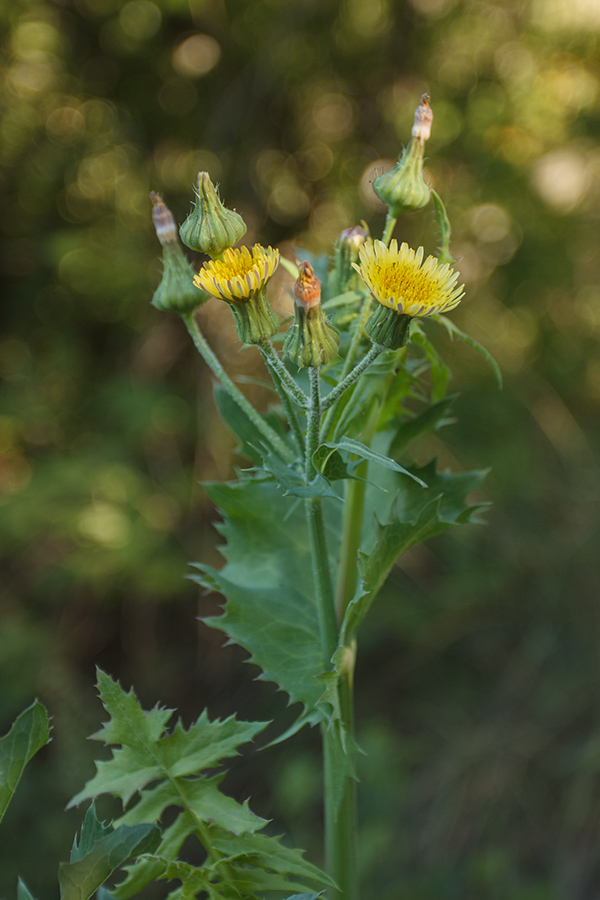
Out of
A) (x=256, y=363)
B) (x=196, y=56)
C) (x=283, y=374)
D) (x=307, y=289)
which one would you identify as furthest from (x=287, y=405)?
(x=196, y=56)

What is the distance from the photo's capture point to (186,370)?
4.16 meters

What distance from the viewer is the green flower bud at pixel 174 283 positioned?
1.15 metres

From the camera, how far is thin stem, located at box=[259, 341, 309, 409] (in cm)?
98

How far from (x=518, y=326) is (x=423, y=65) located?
1655 millimetres

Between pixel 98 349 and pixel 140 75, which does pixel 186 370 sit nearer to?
pixel 98 349

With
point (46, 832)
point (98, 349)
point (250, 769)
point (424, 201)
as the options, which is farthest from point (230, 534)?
point (98, 349)

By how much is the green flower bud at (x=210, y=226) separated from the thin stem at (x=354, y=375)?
280 millimetres

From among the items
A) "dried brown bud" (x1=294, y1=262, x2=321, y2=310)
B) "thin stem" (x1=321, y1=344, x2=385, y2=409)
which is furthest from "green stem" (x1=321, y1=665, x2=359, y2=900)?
"dried brown bud" (x1=294, y1=262, x2=321, y2=310)

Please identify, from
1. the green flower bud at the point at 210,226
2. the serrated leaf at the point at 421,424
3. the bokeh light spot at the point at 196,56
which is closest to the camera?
the green flower bud at the point at 210,226

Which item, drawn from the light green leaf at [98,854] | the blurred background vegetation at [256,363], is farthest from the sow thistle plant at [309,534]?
the blurred background vegetation at [256,363]

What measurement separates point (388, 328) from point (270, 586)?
56 centimetres

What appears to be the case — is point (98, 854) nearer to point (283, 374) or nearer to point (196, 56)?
point (283, 374)

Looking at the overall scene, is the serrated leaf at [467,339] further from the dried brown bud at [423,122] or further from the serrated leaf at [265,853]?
the serrated leaf at [265,853]

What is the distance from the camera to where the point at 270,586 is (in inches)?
50.1
